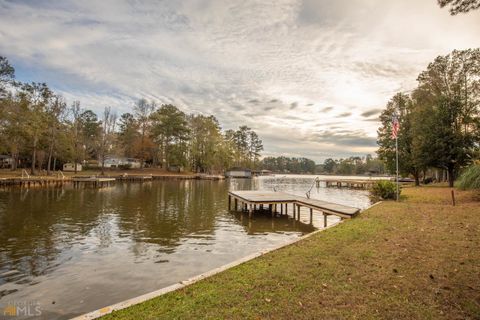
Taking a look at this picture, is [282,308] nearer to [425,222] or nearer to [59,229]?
[425,222]

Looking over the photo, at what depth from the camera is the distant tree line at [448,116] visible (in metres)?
25.1

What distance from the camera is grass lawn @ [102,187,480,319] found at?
161 inches

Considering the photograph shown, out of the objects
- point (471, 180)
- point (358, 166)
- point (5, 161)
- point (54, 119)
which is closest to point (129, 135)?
point (54, 119)

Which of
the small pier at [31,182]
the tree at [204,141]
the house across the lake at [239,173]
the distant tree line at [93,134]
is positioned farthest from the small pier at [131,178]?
the house across the lake at [239,173]

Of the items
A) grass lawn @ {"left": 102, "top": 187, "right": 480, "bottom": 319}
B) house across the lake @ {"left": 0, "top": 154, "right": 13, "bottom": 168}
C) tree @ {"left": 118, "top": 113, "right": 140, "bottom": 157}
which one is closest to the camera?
grass lawn @ {"left": 102, "top": 187, "right": 480, "bottom": 319}

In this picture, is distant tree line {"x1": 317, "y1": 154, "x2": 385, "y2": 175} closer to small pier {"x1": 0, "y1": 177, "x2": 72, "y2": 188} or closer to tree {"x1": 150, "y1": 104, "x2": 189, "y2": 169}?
tree {"x1": 150, "y1": 104, "x2": 189, "y2": 169}

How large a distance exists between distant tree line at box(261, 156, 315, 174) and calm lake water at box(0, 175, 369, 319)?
157265 millimetres

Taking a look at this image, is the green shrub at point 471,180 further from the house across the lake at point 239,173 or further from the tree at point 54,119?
the house across the lake at point 239,173

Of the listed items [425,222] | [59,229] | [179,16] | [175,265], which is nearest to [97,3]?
[179,16]

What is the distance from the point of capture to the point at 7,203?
19.1 metres

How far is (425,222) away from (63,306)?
12059 millimetres

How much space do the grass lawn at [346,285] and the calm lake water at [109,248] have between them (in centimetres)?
238

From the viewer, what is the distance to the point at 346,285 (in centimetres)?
504

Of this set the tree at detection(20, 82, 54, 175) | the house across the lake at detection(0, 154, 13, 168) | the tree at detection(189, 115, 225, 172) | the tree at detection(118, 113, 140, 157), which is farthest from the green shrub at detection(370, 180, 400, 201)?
the house across the lake at detection(0, 154, 13, 168)
